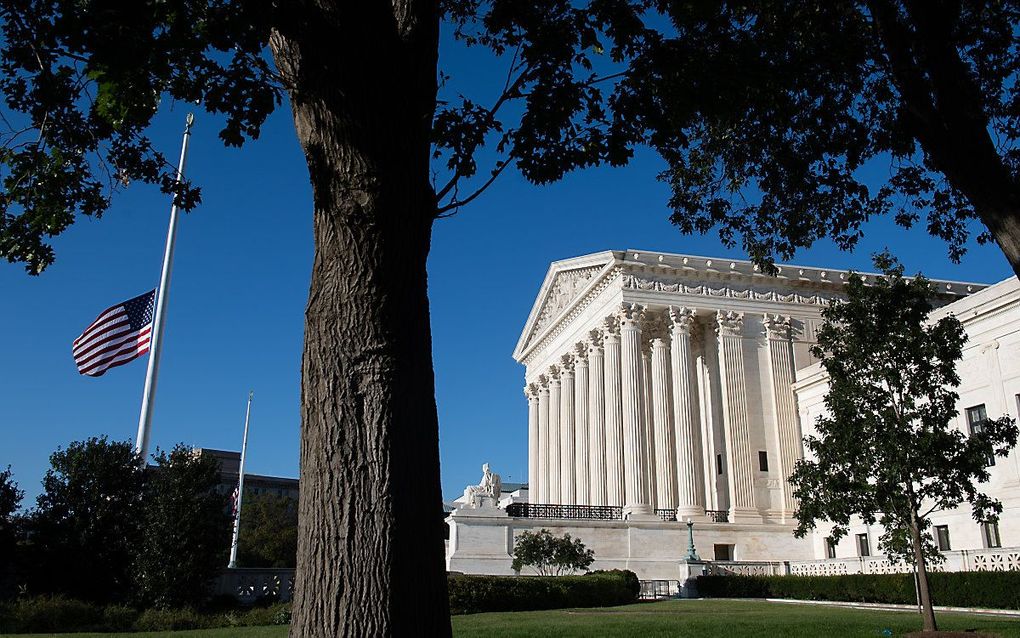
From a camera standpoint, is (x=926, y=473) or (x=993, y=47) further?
(x=926, y=473)

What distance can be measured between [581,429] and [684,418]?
9140mm

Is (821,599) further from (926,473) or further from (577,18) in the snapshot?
(577,18)

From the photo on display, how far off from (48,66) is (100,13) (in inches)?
127

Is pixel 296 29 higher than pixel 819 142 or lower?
lower

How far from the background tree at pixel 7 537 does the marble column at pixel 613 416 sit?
33757 millimetres

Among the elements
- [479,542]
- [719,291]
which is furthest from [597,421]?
[479,542]

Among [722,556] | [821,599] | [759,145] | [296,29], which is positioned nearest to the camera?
[296,29]

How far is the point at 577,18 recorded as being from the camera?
869 centimetres

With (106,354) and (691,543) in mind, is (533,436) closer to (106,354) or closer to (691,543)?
(691,543)

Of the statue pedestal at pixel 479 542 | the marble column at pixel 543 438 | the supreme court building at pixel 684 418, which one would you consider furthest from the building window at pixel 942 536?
the marble column at pixel 543 438

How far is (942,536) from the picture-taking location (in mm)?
37406

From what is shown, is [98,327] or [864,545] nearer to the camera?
[98,327]

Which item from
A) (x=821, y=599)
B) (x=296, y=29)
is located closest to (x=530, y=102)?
(x=296, y=29)

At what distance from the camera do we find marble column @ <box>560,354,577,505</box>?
59438 mm
